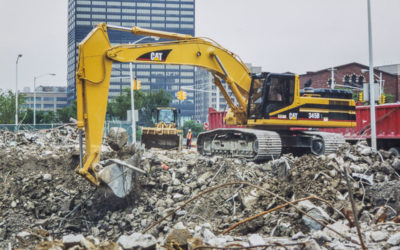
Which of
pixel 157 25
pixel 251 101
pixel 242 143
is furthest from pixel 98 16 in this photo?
pixel 242 143

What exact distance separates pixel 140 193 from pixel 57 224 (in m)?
1.94

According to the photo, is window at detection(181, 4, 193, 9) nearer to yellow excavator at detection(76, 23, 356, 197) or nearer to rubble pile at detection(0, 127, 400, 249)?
yellow excavator at detection(76, 23, 356, 197)

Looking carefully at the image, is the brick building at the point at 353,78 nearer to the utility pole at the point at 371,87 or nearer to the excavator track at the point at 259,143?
the utility pole at the point at 371,87

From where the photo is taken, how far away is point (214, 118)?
27797 mm

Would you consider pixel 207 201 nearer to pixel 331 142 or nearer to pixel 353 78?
pixel 331 142

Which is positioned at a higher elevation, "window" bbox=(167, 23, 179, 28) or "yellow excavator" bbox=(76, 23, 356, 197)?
"window" bbox=(167, 23, 179, 28)

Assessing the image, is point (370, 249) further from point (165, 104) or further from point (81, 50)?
point (165, 104)

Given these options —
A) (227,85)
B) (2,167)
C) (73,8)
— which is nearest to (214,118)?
(227,85)

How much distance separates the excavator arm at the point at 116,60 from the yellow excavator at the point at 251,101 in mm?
20

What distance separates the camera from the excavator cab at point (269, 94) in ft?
47.2

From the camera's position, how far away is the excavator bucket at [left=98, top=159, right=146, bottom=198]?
11.1m

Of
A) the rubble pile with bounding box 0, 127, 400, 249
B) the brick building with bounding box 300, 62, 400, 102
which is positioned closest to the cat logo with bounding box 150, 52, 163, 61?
the rubble pile with bounding box 0, 127, 400, 249

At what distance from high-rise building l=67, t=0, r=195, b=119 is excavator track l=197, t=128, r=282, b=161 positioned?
83.5 metres

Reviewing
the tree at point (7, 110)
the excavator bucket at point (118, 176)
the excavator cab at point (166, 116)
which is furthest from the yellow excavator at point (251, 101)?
the tree at point (7, 110)
